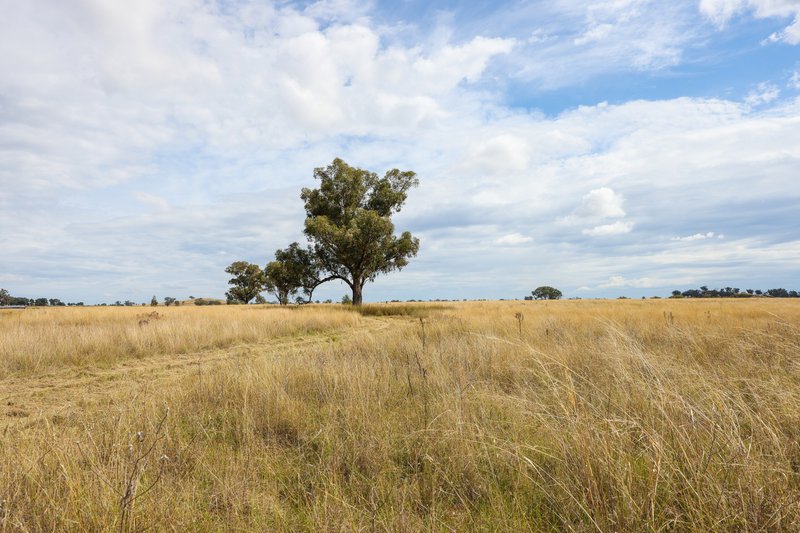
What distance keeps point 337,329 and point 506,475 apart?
15191mm

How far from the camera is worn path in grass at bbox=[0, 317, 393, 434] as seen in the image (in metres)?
5.43

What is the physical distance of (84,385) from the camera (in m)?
7.39

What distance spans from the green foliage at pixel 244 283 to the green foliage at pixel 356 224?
157 ft

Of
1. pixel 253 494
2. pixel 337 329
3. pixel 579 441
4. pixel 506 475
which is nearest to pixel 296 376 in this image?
pixel 253 494

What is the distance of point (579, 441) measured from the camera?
270 cm

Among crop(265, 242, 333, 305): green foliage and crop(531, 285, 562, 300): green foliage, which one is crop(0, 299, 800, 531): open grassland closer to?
crop(265, 242, 333, 305): green foliage

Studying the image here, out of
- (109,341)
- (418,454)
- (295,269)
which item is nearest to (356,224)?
(295,269)

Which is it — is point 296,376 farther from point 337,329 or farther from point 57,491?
point 337,329

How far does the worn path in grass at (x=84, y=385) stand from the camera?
5434mm

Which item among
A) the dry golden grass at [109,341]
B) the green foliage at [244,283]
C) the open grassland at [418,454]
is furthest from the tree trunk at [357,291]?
the green foliage at [244,283]

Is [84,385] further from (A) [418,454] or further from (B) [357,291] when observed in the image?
(B) [357,291]

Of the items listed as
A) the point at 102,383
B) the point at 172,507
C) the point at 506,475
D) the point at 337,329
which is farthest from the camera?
the point at 337,329

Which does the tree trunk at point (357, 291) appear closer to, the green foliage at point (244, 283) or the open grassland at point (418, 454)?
the open grassland at point (418, 454)

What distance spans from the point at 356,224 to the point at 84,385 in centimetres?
2219
